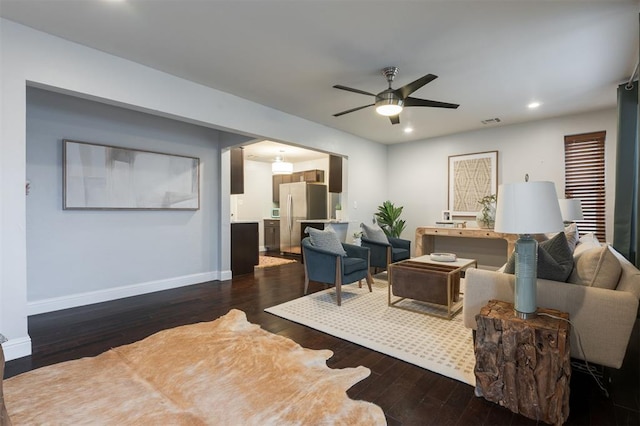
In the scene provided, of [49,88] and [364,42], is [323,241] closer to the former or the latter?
[364,42]

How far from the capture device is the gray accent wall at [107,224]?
135 inches

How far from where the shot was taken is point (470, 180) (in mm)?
5789

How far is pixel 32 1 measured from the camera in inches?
86.1

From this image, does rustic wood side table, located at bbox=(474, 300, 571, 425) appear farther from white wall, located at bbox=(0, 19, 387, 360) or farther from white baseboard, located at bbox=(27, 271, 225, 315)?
white baseboard, located at bbox=(27, 271, 225, 315)

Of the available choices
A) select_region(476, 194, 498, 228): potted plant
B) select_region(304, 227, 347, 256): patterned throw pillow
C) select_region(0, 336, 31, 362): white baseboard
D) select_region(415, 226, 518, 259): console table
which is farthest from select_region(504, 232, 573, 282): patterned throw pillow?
select_region(0, 336, 31, 362): white baseboard

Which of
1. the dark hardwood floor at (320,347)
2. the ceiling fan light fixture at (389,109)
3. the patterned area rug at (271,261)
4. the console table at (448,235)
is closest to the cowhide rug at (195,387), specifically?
the dark hardwood floor at (320,347)

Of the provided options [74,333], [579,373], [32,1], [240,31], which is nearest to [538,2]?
[240,31]

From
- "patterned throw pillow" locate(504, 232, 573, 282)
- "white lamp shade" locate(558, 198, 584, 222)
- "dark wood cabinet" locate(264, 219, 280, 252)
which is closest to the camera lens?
"patterned throw pillow" locate(504, 232, 573, 282)

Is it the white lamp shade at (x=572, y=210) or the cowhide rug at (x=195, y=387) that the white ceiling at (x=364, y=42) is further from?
the cowhide rug at (x=195, y=387)

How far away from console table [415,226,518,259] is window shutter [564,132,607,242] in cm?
102

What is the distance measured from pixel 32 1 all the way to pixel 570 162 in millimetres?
6554

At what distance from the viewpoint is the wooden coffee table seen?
3.20 meters

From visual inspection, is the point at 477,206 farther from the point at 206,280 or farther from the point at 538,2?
the point at 206,280

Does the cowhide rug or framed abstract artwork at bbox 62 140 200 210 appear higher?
framed abstract artwork at bbox 62 140 200 210
